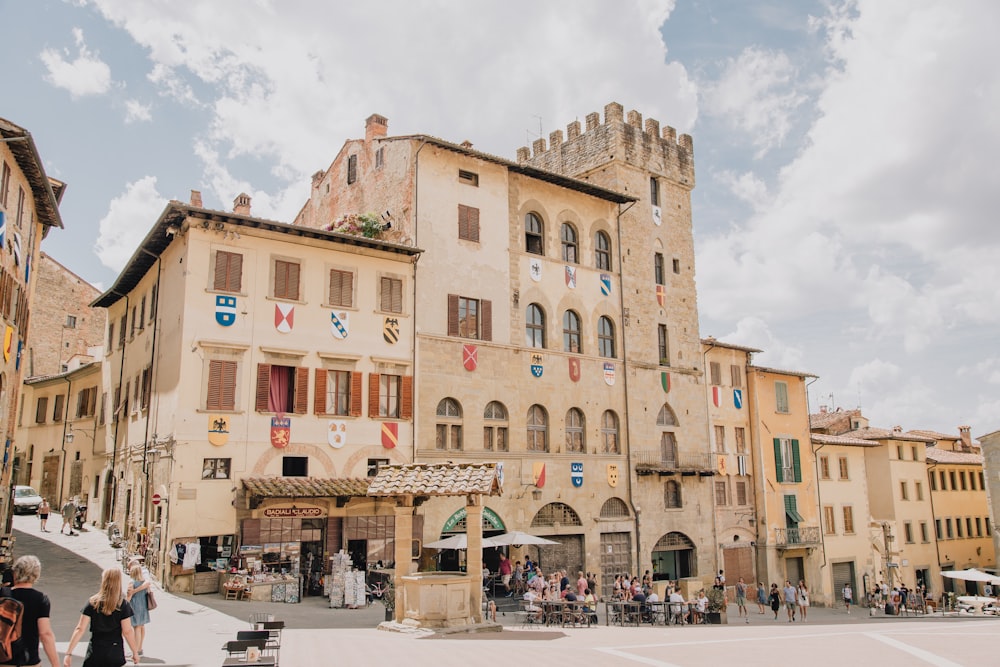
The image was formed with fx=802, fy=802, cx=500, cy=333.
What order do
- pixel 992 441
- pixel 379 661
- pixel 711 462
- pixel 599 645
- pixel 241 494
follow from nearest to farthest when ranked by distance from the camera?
pixel 379 661, pixel 599 645, pixel 241 494, pixel 711 462, pixel 992 441

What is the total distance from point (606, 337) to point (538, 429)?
550cm

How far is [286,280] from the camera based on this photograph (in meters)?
25.1

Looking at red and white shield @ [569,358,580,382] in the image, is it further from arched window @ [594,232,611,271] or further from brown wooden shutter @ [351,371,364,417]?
brown wooden shutter @ [351,371,364,417]

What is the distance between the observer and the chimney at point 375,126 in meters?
32.6

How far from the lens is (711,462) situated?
118ft

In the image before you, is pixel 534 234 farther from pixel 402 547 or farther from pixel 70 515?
pixel 70 515

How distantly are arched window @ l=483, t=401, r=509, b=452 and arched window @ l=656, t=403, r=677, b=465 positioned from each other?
8329 millimetres

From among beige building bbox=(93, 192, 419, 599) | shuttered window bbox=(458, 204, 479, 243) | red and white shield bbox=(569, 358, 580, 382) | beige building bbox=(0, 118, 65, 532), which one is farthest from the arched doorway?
beige building bbox=(0, 118, 65, 532)

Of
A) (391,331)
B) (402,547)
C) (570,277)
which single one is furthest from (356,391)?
(570,277)

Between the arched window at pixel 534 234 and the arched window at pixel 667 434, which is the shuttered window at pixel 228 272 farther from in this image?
the arched window at pixel 667 434

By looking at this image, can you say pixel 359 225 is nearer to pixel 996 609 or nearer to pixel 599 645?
pixel 599 645

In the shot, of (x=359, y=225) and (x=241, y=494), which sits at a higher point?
(x=359, y=225)

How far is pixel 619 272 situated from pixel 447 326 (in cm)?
949

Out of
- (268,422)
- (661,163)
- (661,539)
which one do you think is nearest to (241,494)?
(268,422)
